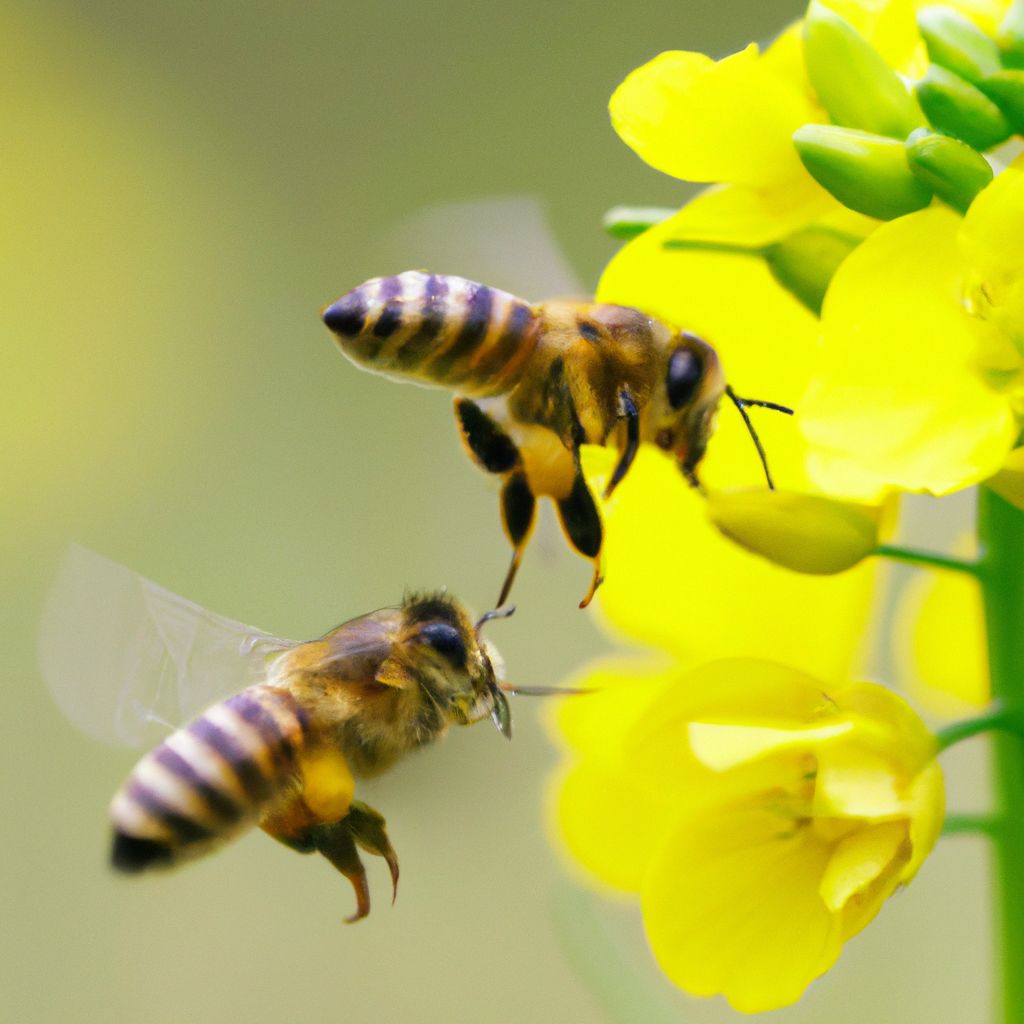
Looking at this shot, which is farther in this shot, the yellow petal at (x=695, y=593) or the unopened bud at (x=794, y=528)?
the yellow petal at (x=695, y=593)

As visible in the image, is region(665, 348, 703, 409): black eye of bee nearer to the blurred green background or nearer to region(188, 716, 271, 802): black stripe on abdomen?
region(188, 716, 271, 802): black stripe on abdomen

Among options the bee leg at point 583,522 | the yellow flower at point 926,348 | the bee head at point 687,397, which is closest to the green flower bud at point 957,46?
the yellow flower at point 926,348

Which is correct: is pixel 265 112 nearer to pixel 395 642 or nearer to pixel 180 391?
pixel 180 391

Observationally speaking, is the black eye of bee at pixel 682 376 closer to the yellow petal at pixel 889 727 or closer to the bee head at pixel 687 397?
the bee head at pixel 687 397

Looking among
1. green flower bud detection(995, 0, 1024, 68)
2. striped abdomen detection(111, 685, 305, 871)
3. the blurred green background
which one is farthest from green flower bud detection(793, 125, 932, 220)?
the blurred green background

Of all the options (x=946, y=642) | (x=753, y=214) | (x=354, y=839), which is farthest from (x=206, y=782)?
(x=946, y=642)

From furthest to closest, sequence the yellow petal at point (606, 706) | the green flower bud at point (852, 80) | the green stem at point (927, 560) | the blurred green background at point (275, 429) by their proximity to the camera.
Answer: the blurred green background at point (275, 429), the yellow petal at point (606, 706), the green stem at point (927, 560), the green flower bud at point (852, 80)

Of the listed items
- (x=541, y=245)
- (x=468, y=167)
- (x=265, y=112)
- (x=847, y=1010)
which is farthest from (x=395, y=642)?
(x=265, y=112)
